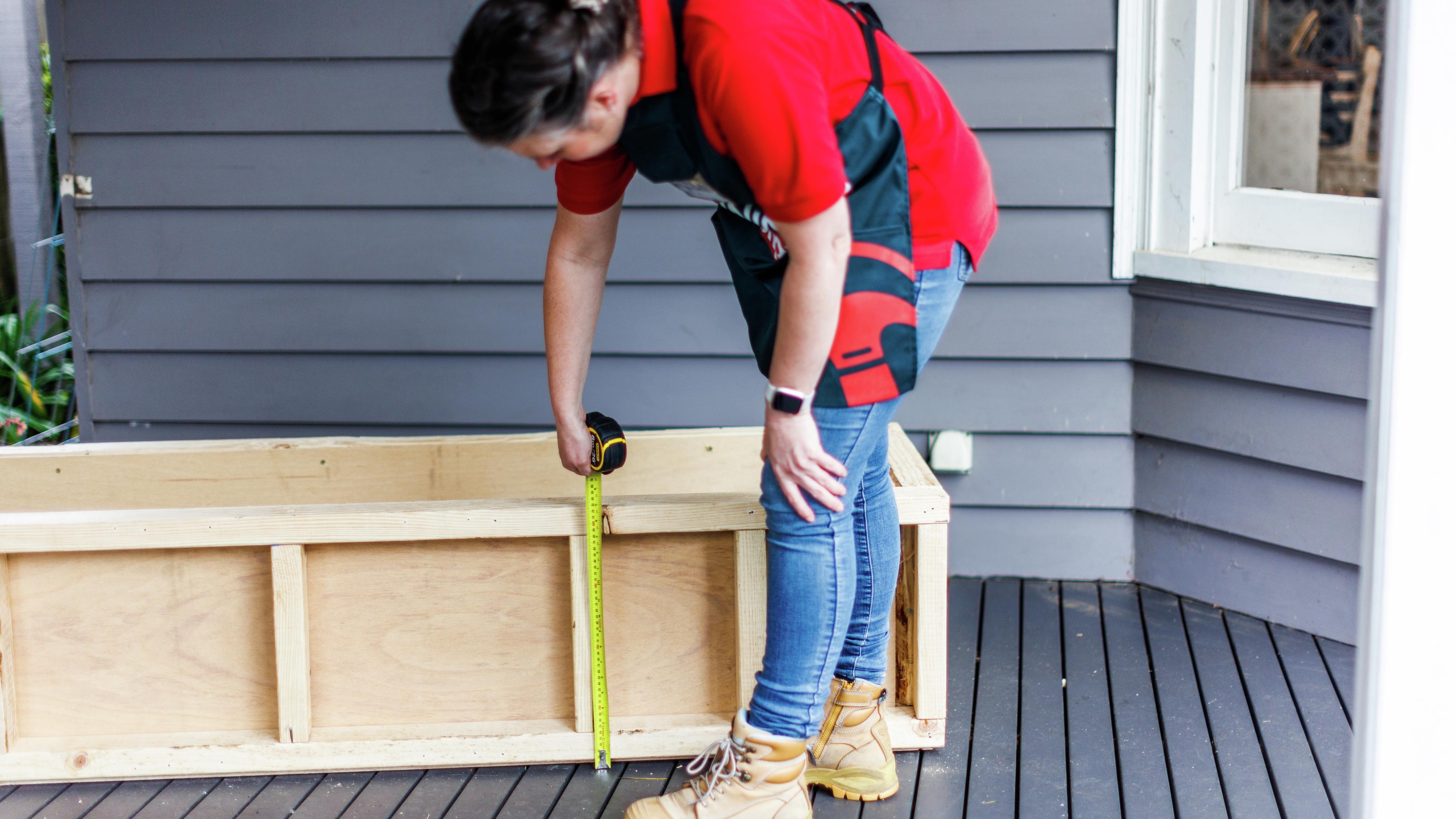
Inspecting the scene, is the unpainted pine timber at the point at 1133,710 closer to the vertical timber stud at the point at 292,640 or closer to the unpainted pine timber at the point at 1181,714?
the unpainted pine timber at the point at 1181,714

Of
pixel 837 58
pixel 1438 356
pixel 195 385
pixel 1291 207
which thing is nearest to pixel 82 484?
pixel 195 385

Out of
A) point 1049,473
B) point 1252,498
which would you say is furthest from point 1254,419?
point 1049,473

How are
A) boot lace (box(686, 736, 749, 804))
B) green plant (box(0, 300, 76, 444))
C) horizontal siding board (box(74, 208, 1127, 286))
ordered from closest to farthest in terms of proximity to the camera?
boot lace (box(686, 736, 749, 804)) → horizontal siding board (box(74, 208, 1127, 286)) → green plant (box(0, 300, 76, 444))

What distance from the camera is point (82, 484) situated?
2.24 m

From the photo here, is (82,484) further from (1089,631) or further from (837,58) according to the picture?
(1089,631)

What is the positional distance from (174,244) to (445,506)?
57.0 inches

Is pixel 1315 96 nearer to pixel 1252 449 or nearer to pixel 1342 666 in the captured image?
pixel 1252 449

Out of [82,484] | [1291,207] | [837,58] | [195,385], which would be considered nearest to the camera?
[837,58]

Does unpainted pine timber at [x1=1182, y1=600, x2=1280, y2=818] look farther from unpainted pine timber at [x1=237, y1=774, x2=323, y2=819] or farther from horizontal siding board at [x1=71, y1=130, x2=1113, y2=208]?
unpainted pine timber at [x1=237, y1=774, x2=323, y2=819]

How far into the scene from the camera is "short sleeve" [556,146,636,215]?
1559 mm

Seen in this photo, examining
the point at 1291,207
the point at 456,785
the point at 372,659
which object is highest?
the point at 1291,207

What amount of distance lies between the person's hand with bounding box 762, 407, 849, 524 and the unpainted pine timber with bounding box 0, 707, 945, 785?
0.62 meters

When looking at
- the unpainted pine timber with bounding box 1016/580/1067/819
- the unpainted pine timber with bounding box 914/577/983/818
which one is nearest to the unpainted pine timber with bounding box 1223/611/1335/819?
the unpainted pine timber with bounding box 1016/580/1067/819

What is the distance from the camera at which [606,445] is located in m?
1.78
